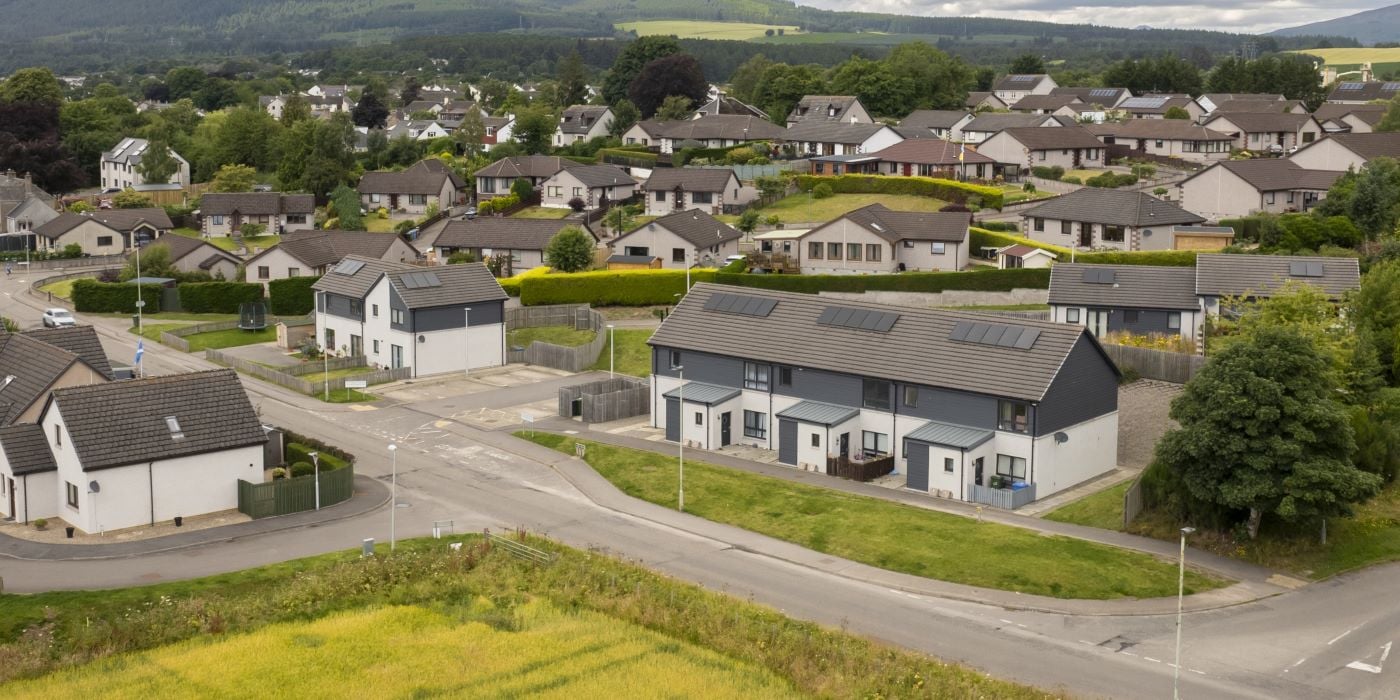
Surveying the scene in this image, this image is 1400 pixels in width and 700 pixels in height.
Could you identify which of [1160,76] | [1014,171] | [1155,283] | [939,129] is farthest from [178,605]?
[1160,76]

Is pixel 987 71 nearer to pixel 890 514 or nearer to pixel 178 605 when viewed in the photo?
pixel 890 514

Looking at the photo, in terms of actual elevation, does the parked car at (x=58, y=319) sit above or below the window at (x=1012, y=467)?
above

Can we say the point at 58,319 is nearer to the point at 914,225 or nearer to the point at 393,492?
the point at 393,492

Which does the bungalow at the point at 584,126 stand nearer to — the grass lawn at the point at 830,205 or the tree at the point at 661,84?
the tree at the point at 661,84

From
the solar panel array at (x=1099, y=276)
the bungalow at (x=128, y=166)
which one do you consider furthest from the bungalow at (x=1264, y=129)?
the bungalow at (x=128, y=166)

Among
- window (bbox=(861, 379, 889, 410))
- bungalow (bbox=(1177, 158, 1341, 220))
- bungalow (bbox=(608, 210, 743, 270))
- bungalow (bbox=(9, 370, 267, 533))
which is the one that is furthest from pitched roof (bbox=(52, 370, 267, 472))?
bungalow (bbox=(1177, 158, 1341, 220))

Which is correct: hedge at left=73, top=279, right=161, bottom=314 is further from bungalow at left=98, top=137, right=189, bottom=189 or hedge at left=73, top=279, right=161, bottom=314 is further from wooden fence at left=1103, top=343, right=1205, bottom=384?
wooden fence at left=1103, top=343, right=1205, bottom=384
